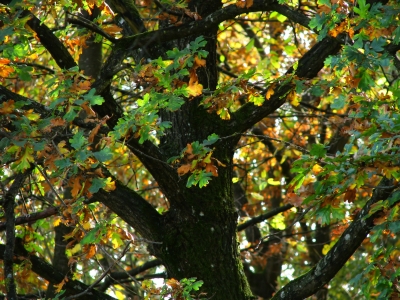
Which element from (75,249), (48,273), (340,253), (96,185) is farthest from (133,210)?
(75,249)

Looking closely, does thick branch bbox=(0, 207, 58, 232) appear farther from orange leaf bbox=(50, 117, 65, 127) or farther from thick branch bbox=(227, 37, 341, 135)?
thick branch bbox=(227, 37, 341, 135)

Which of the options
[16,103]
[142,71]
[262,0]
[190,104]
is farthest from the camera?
[190,104]

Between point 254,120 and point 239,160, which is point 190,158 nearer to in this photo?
point 254,120

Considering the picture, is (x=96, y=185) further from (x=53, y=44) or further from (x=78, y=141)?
(x=53, y=44)

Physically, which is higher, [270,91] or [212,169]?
[270,91]

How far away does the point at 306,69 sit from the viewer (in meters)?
5.89

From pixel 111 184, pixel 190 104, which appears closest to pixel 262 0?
pixel 190 104

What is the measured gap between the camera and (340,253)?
491cm

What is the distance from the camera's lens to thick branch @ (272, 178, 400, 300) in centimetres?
483

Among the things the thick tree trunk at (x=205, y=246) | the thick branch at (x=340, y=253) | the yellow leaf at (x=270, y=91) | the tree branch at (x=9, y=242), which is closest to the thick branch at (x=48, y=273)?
the thick tree trunk at (x=205, y=246)

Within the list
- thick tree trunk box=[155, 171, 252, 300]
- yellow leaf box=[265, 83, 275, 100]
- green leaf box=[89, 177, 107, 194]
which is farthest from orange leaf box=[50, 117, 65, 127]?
yellow leaf box=[265, 83, 275, 100]

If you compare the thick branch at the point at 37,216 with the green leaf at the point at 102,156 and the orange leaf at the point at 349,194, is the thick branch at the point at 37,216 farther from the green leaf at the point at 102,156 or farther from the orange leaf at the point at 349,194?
the orange leaf at the point at 349,194

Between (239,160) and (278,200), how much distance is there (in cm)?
129

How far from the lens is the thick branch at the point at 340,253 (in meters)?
4.83
